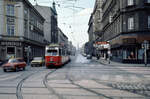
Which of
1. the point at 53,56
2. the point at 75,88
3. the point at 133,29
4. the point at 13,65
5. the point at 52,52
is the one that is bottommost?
the point at 75,88

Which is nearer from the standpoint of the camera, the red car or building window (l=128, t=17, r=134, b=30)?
the red car

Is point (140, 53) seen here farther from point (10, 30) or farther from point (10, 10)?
point (10, 10)

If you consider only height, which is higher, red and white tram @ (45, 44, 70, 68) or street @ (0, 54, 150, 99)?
red and white tram @ (45, 44, 70, 68)

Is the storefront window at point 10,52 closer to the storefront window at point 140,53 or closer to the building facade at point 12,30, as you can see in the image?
the building facade at point 12,30

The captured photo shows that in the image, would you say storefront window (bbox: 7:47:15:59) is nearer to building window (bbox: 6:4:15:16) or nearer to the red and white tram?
building window (bbox: 6:4:15:16)

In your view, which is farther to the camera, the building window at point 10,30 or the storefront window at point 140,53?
the building window at point 10,30

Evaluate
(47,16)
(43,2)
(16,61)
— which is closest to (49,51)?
(16,61)

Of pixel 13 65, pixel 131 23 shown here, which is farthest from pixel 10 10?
pixel 131 23

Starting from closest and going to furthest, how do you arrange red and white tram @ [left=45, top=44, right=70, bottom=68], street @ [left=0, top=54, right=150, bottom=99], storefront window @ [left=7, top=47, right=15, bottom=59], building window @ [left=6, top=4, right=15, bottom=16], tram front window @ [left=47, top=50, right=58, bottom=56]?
street @ [left=0, top=54, right=150, bottom=99], red and white tram @ [left=45, top=44, right=70, bottom=68], tram front window @ [left=47, top=50, right=58, bottom=56], storefront window @ [left=7, top=47, right=15, bottom=59], building window @ [left=6, top=4, right=15, bottom=16]

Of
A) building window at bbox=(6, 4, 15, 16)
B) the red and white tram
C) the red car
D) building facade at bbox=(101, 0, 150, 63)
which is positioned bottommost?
the red car

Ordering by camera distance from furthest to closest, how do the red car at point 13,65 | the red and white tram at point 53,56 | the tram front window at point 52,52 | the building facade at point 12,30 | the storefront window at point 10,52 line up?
the storefront window at point 10,52 → the building facade at point 12,30 → the tram front window at point 52,52 → the red and white tram at point 53,56 → the red car at point 13,65

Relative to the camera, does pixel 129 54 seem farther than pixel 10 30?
No

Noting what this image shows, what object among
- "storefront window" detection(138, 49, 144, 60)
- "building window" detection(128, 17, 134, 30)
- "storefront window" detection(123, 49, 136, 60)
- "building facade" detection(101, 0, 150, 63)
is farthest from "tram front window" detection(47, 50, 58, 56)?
"storefront window" detection(138, 49, 144, 60)

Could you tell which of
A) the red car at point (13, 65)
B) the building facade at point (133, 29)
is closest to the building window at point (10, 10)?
the red car at point (13, 65)
